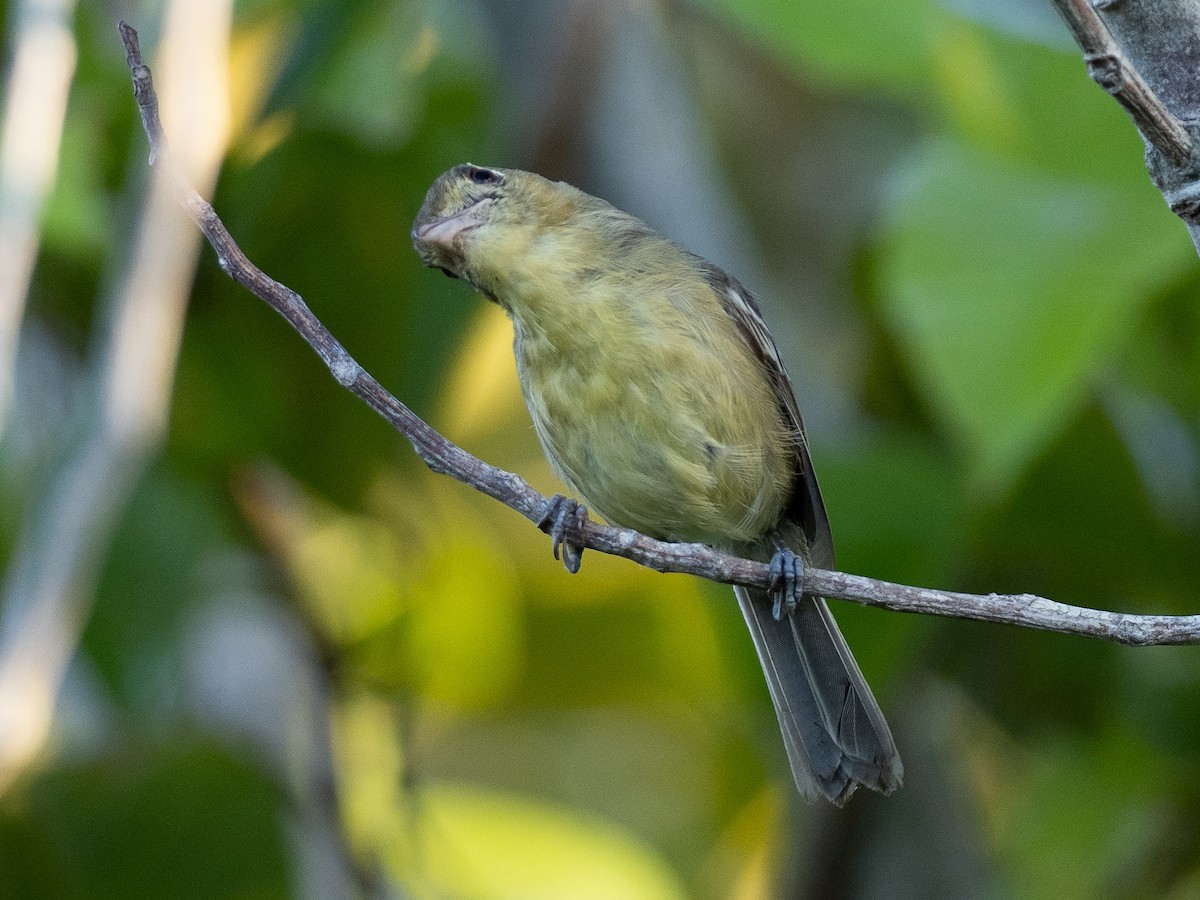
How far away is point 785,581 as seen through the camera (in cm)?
203

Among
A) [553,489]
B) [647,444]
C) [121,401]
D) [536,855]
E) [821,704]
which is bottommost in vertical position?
[536,855]

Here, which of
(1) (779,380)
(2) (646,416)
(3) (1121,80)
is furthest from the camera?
(1) (779,380)

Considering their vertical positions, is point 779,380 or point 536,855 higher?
point 779,380

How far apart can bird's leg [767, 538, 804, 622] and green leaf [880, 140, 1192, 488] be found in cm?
38

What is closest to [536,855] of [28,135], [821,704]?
[821,704]

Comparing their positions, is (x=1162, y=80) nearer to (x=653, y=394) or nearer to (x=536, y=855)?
(x=653, y=394)

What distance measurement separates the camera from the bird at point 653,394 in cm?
243

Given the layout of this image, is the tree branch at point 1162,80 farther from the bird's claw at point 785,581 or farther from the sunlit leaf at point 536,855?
the sunlit leaf at point 536,855

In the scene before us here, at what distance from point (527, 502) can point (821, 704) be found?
3.73ft

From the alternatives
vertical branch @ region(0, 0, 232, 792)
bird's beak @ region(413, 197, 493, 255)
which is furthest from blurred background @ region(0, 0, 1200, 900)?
vertical branch @ region(0, 0, 232, 792)

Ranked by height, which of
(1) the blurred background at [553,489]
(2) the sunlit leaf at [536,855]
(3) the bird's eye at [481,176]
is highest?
(3) the bird's eye at [481,176]

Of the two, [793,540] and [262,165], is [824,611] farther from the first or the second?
[262,165]

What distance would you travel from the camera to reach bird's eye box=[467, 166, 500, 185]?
99.6 inches

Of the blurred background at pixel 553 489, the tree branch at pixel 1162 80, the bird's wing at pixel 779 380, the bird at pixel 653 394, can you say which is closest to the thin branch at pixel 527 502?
the tree branch at pixel 1162 80
